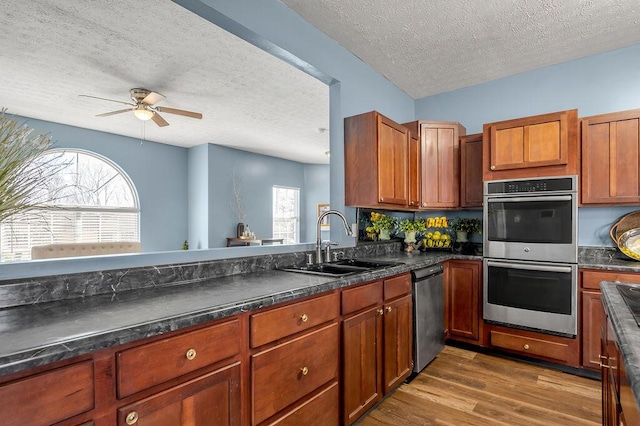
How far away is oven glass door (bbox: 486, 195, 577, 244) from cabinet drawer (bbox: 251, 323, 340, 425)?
1.99 meters

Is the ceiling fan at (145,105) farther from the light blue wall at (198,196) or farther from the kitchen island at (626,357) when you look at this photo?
the kitchen island at (626,357)

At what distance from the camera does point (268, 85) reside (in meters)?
3.86

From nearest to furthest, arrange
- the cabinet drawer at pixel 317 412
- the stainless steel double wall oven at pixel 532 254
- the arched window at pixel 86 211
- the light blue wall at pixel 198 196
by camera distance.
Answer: the cabinet drawer at pixel 317 412, the stainless steel double wall oven at pixel 532 254, the arched window at pixel 86 211, the light blue wall at pixel 198 196

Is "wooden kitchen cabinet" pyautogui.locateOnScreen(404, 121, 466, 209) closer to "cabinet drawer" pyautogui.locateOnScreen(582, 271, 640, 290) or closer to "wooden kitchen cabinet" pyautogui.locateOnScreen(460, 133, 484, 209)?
"wooden kitchen cabinet" pyautogui.locateOnScreen(460, 133, 484, 209)

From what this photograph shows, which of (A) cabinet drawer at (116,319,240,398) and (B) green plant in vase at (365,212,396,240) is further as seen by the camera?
(B) green plant in vase at (365,212,396,240)

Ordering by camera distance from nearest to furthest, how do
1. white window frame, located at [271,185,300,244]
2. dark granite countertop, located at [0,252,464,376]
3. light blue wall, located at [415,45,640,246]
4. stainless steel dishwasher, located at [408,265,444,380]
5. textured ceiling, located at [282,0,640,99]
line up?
dark granite countertop, located at [0,252,464,376], textured ceiling, located at [282,0,640,99], stainless steel dishwasher, located at [408,265,444,380], light blue wall, located at [415,45,640,246], white window frame, located at [271,185,300,244]

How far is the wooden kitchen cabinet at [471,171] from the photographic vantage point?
3396mm

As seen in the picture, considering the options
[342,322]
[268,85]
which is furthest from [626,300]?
[268,85]

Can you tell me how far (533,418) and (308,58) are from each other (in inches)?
114

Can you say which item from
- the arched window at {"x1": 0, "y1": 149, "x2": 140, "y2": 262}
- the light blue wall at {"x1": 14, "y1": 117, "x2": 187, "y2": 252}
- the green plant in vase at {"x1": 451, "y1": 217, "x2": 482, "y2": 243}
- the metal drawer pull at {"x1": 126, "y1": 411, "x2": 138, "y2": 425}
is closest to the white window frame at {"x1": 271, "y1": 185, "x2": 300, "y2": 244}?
the light blue wall at {"x1": 14, "y1": 117, "x2": 187, "y2": 252}

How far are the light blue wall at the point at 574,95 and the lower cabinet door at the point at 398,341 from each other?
2.05 meters

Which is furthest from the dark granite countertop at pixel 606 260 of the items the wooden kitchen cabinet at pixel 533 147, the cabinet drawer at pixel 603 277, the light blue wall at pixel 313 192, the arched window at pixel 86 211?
the arched window at pixel 86 211

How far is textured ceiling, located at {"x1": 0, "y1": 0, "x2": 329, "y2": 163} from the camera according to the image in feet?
8.53

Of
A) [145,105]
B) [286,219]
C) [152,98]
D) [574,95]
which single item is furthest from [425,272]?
[286,219]
